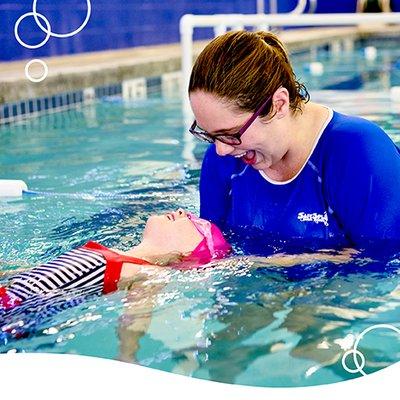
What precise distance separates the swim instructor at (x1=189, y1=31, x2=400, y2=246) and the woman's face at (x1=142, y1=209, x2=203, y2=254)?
0.27m

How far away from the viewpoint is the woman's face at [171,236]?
2588 millimetres

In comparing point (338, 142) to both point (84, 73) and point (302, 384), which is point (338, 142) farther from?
point (84, 73)

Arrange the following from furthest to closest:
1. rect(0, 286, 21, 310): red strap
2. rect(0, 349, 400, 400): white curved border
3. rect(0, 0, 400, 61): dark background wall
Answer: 1. rect(0, 0, 400, 61): dark background wall
2. rect(0, 286, 21, 310): red strap
3. rect(0, 349, 400, 400): white curved border

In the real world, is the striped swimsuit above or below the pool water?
above

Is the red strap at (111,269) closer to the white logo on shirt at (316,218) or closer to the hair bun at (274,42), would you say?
the white logo on shirt at (316,218)

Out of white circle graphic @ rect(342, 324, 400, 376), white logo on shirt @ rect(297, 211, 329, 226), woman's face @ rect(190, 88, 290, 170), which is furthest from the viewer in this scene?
white logo on shirt @ rect(297, 211, 329, 226)

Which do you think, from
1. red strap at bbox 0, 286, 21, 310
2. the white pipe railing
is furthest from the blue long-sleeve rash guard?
the white pipe railing

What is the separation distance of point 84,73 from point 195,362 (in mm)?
6178

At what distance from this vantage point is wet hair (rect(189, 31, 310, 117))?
2311 mm

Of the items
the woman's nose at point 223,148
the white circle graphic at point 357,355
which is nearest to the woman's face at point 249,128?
the woman's nose at point 223,148

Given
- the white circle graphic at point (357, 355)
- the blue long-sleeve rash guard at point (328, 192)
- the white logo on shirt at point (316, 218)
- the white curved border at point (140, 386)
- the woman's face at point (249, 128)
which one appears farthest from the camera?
the white logo on shirt at point (316, 218)

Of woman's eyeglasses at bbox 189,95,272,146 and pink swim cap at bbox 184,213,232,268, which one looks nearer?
woman's eyeglasses at bbox 189,95,272,146

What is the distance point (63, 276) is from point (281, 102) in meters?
0.78

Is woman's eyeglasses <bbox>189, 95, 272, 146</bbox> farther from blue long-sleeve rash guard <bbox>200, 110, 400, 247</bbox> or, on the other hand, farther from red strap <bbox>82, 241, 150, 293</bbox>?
red strap <bbox>82, 241, 150, 293</bbox>
